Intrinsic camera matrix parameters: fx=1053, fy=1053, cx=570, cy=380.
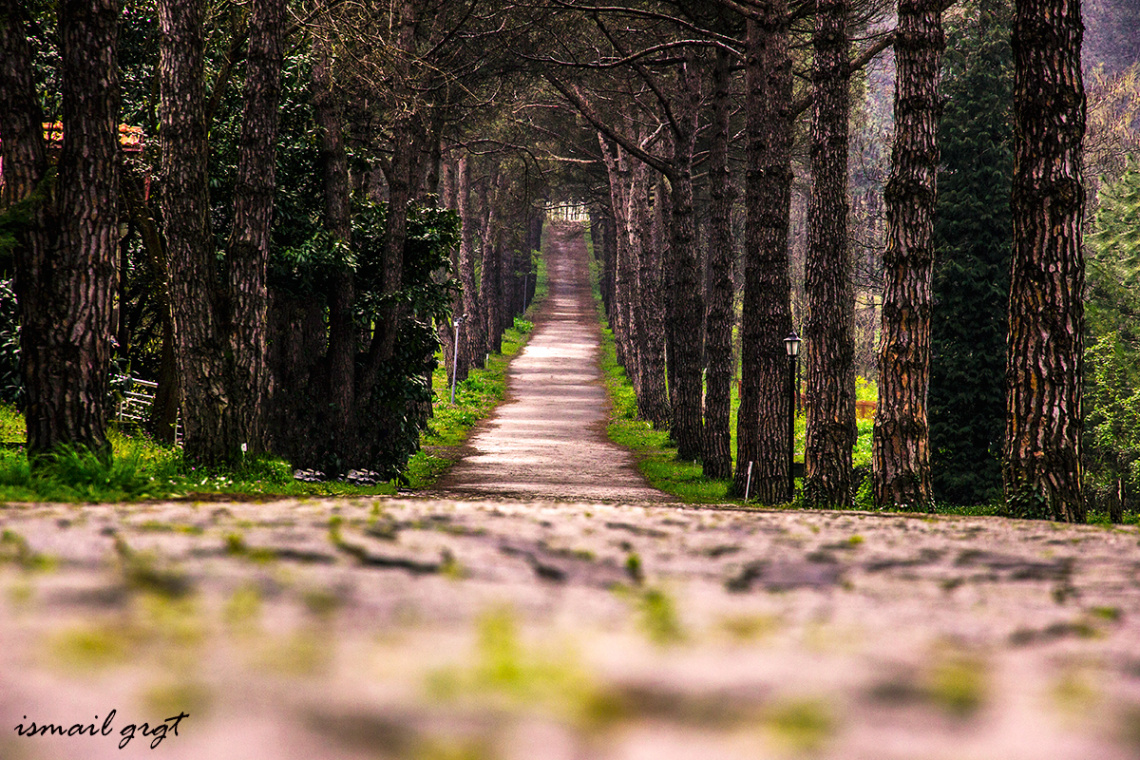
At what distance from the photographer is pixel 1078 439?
9453 millimetres

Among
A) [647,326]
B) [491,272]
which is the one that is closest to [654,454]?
[647,326]

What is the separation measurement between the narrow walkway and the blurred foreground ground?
466 inches

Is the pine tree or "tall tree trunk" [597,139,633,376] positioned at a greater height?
"tall tree trunk" [597,139,633,376]

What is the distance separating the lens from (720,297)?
20984 mm

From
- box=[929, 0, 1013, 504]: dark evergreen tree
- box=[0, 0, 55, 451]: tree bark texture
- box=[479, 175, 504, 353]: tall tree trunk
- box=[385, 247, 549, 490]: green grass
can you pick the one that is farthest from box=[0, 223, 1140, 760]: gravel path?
box=[479, 175, 504, 353]: tall tree trunk

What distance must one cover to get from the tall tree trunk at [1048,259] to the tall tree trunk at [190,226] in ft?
26.7

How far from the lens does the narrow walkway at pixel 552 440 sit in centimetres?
1840

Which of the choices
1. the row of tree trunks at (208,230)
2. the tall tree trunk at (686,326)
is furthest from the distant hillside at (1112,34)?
the row of tree trunks at (208,230)

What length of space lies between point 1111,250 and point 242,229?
47370 mm

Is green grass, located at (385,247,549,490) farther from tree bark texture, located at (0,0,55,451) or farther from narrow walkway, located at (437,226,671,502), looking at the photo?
tree bark texture, located at (0,0,55,451)

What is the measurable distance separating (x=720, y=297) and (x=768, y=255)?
4.57 metres

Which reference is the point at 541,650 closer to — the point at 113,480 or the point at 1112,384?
the point at 113,480

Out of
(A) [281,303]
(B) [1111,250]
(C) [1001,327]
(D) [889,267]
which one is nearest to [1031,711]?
(D) [889,267]

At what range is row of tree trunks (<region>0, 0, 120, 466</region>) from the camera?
8.34 m
